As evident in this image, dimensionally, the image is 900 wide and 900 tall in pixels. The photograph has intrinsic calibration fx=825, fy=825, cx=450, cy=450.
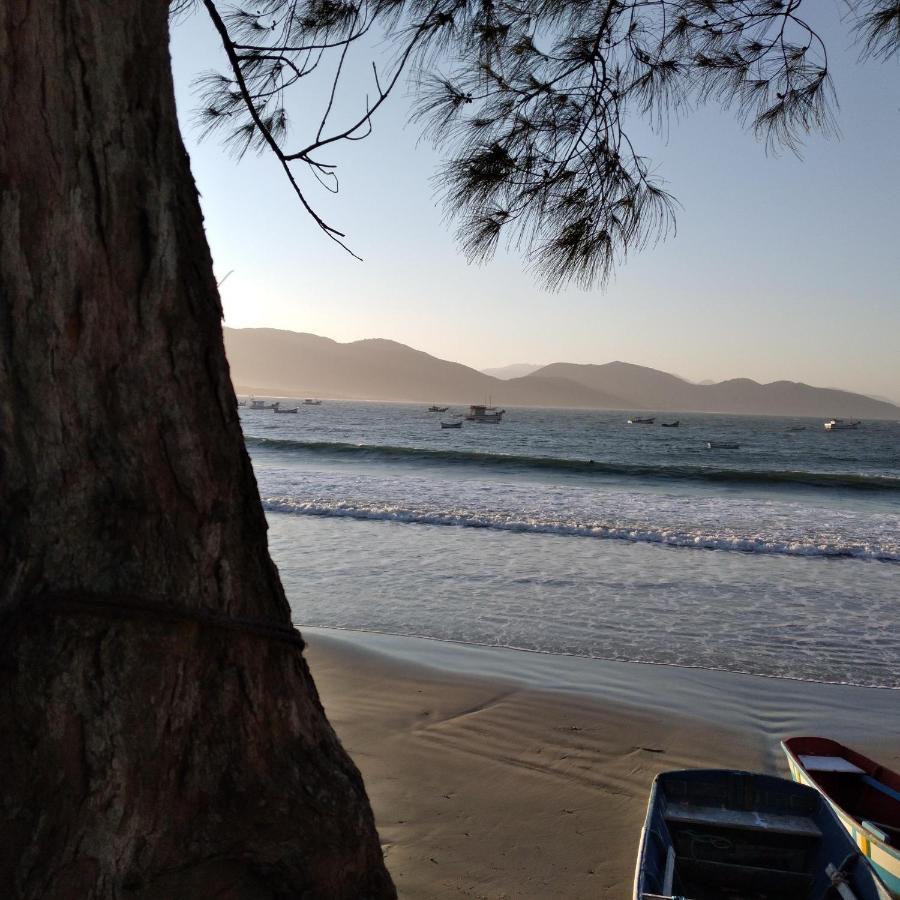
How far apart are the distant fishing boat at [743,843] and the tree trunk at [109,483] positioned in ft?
5.63

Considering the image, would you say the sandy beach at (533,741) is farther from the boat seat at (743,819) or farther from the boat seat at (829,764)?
the boat seat at (829,764)

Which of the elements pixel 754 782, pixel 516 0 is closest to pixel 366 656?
pixel 754 782

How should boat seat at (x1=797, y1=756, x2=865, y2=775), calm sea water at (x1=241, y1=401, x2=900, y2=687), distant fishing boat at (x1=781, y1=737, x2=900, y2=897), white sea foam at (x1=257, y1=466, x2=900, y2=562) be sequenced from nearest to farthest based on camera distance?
distant fishing boat at (x1=781, y1=737, x2=900, y2=897)
boat seat at (x1=797, y1=756, x2=865, y2=775)
calm sea water at (x1=241, y1=401, x2=900, y2=687)
white sea foam at (x1=257, y1=466, x2=900, y2=562)

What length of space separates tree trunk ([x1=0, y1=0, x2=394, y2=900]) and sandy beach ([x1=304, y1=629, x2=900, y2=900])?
1.61 meters

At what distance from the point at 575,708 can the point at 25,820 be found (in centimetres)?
422

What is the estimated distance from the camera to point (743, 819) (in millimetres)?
3213

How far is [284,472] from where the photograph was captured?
78.3 ft

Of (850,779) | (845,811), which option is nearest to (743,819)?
(845,811)

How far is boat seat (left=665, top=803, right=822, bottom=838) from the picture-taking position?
3.14 meters

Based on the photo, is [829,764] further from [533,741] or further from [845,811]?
[533,741]

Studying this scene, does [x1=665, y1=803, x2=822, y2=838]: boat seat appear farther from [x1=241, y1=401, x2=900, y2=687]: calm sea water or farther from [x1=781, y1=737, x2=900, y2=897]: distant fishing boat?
[x1=241, y1=401, x2=900, y2=687]: calm sea water

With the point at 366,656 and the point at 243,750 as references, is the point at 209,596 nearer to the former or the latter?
the point at 243,750

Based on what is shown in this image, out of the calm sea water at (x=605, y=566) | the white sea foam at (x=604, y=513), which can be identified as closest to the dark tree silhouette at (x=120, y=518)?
the calm sea water at (x=605, y=566)

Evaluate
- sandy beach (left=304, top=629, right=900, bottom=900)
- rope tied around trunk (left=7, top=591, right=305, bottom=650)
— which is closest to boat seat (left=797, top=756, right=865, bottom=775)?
sandy beach (left=304, top=629, right=900, bottom=900)
